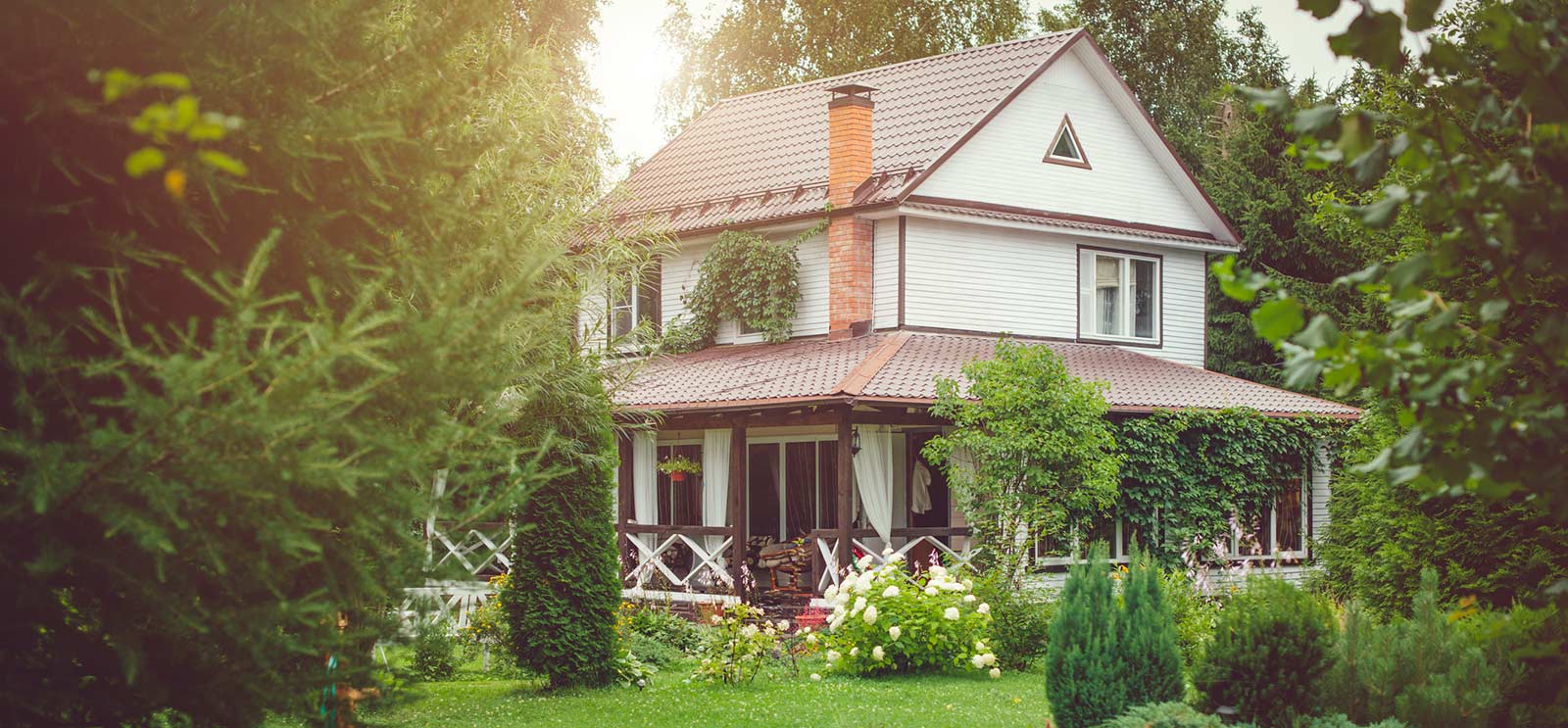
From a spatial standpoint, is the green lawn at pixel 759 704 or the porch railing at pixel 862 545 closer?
the green lawn at pixel 759 704

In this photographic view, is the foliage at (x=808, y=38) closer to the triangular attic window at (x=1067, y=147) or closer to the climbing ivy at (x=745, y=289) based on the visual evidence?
the triangular attic window at (x=1067, y=147)

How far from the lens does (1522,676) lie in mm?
8188

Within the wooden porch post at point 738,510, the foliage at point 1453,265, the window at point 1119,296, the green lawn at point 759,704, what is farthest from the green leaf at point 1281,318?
the window at point 1119,296

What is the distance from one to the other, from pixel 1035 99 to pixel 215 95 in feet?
63.3

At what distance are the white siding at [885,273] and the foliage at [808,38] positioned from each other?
59.4ft

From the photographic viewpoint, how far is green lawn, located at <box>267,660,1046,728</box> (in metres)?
11.1

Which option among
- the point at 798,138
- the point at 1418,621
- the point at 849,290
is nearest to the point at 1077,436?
the point at 849,290

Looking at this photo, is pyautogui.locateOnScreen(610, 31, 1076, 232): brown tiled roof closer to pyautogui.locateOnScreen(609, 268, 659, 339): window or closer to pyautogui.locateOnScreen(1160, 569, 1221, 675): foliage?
pyautogui.locateOnScreen(609, 268, 659, 339): window

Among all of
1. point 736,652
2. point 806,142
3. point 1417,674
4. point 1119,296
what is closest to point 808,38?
point 806,142

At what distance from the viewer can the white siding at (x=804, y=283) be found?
22.2 meters

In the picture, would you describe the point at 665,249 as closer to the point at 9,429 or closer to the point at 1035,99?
the point at 1035,99

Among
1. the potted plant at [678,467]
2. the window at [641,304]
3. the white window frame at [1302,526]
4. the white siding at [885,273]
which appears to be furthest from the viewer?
the window at [641,304]

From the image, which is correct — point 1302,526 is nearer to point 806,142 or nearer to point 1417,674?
point 806,142

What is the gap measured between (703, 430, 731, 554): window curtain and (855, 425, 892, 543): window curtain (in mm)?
2500
